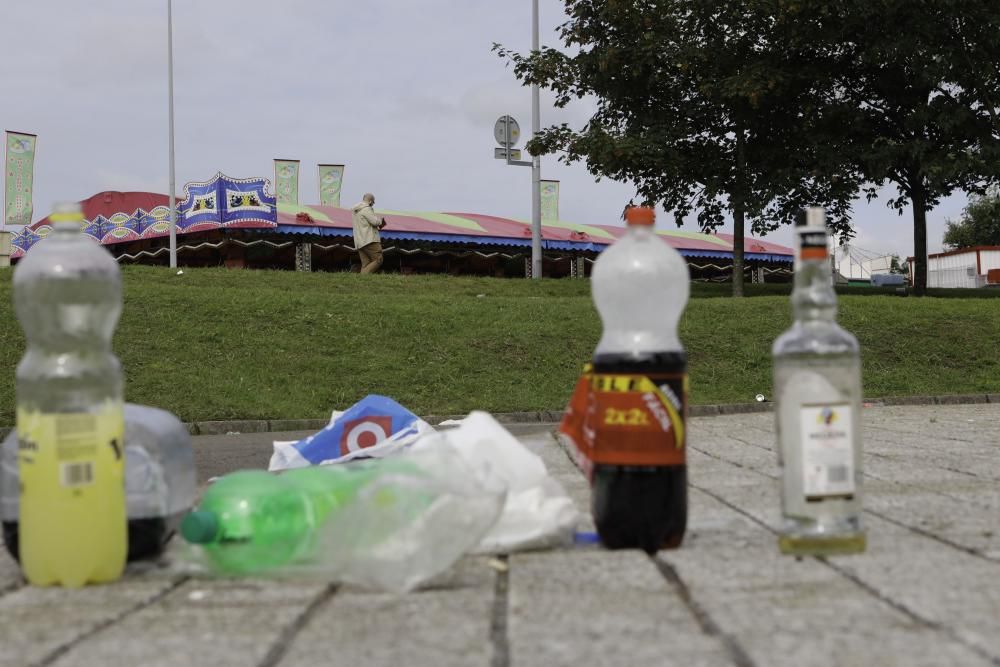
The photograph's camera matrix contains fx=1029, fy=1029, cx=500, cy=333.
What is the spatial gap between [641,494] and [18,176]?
3461 cm

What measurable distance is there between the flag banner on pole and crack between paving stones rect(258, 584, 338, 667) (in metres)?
42.4

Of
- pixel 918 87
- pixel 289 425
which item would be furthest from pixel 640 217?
pixel 918 87

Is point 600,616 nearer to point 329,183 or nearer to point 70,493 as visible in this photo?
point 70,493

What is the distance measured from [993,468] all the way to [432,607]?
12.3ft

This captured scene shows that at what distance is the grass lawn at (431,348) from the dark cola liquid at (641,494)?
8365 mm

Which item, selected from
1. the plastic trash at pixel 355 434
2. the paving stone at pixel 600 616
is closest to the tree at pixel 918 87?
the plastic trash at pixel 355 434

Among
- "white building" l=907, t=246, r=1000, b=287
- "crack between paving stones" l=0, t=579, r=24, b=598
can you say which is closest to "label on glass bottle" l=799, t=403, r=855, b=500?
"crack between paving stones" l=0, t=579, r=24, b=598

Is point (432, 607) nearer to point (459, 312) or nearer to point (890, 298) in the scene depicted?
point (459, 312)

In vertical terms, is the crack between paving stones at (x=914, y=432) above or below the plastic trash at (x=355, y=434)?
below

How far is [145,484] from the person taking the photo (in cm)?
321

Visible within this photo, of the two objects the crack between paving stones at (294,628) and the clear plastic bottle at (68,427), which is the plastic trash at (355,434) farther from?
the crack between paving stones at (294,628)

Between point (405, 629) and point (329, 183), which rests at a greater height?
point (329, 183)

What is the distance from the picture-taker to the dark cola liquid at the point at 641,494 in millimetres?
3096

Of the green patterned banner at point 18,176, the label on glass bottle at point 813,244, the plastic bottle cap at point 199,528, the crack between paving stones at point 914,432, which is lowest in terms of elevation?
the crack between paving stones at point 914,432
